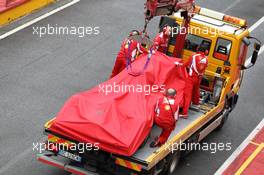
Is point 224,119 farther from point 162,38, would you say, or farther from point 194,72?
point 162,38

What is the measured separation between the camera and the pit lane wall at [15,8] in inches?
819

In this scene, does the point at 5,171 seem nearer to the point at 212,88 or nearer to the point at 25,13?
the point at 212,88

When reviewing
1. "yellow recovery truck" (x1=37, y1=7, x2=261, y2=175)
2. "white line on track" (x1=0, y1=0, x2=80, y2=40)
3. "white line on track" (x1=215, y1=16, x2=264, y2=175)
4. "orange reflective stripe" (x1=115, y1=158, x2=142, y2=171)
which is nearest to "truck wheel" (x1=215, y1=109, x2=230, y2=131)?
"yellow recovery truck" (x1=37, y1=7, x2=261, y2=175)

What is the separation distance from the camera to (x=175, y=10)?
14695 mm

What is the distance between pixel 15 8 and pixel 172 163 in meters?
9.89

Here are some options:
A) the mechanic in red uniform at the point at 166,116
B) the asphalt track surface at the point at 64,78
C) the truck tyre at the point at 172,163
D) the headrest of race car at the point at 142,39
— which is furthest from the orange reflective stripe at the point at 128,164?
the headrest of race car at the point at 142,39

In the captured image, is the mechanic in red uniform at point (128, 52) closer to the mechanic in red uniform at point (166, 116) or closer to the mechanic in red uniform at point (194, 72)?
the mechanic in red uniform at point (194, 72)

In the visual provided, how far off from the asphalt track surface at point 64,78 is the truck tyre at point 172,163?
1.32 ft

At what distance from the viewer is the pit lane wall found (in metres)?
20.8

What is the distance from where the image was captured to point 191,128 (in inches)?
532

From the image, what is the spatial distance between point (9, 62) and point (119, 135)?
24.8 feet

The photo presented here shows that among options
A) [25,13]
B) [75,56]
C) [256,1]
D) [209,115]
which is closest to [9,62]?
[75,56]

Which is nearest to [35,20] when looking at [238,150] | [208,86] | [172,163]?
[208,86]

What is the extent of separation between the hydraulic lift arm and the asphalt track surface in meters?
2.56
